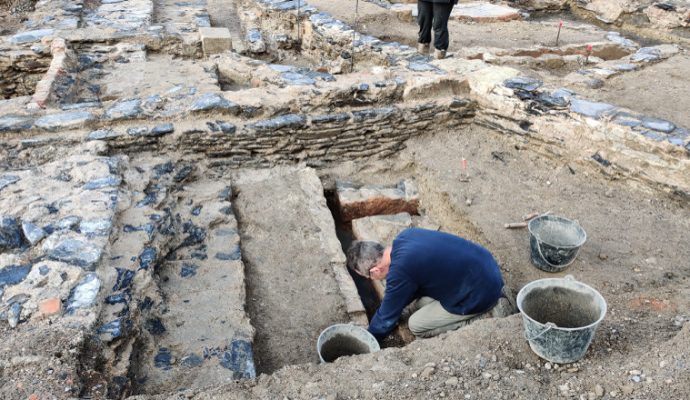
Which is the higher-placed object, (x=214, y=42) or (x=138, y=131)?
(x=214, y=42)

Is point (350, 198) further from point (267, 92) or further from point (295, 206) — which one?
point (267, 92)

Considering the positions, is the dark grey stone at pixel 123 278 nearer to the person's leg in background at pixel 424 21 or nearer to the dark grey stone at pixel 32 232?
the dark grey stone at pixel 32 232

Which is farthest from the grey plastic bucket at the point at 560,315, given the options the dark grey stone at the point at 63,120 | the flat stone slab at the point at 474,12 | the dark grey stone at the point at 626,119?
the flat stone slab at the point at 474,12

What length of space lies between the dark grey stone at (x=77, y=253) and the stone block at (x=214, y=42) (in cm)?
442

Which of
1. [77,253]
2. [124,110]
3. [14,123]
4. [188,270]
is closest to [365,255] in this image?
[188,270]

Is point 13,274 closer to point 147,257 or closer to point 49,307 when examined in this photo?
point 49,307

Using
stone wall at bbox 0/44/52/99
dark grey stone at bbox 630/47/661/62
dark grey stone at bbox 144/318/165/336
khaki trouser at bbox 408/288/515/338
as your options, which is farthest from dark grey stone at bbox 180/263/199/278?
dark grey stone at bbox 630/47/661/62

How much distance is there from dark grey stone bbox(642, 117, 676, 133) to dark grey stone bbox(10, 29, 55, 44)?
22.7 feet

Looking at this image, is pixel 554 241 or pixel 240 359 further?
pixel 554 241

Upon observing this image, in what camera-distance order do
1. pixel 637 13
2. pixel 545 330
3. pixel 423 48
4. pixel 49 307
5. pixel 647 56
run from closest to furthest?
pixel 545 330, pixel 49 307, pixel 647 56, pixel 423 48, pixel 637 13

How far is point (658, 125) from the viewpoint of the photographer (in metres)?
4.38

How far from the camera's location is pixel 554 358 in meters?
2.55

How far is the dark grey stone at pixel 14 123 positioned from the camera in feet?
14.6

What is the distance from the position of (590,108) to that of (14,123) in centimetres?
509
